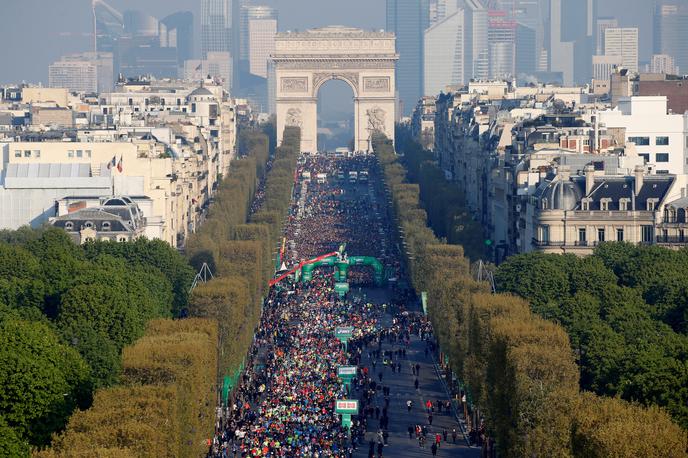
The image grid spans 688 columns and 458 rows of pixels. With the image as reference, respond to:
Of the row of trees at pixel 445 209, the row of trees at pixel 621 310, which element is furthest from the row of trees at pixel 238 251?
the row of trees at pixel 621 310

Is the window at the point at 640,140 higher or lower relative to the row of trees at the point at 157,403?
higher

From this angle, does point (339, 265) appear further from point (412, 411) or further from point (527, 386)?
→ point (527, 386)

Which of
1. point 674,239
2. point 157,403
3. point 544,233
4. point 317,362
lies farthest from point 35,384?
point 674,239

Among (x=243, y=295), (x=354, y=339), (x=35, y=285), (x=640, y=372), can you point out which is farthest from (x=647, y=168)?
(x=640, y=372)

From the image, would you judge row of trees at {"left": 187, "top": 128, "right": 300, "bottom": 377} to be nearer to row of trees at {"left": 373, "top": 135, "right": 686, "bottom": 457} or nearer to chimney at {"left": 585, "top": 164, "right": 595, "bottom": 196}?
row of trees at {"left": 373, "top": 135, "right": 686, "bottom": 457}

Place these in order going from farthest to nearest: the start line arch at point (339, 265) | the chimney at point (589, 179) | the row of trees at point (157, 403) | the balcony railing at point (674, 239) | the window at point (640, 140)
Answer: the window at point (640, 140), the start line arch at point (339, 265), the chimney at point (589, 179), the balcony railing at point (674, 239), the row of trees at point (157, 403)

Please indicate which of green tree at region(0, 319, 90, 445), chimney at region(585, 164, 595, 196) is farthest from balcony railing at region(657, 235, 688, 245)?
green tree at region(0, 319, 90, 445)

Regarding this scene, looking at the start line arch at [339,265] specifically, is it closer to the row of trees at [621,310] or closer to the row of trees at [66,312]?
the row of trees at [66,312]
